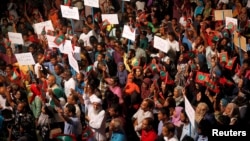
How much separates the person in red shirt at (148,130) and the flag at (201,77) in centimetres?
158

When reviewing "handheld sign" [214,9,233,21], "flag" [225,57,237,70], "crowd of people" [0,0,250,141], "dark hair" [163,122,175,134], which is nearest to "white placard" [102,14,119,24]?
"crowd of people" [0,0,250,141]

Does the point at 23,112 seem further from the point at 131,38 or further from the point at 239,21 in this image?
the point at 239,21

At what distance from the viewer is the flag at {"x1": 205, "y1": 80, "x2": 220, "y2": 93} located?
317 inches

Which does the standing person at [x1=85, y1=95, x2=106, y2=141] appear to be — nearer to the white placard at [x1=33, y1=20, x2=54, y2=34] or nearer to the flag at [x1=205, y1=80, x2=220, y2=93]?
the flag at [x1=205, y1=80, x2=220, y2=93]

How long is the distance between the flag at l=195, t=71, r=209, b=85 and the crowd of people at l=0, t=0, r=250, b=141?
0.06ft

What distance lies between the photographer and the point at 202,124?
6.77 meters

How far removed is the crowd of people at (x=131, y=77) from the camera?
289 inches

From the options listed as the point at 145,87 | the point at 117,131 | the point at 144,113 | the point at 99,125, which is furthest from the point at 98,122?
the point at 145,87

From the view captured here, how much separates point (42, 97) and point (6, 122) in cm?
89

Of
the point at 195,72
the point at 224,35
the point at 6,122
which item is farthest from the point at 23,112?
the point at 224,35

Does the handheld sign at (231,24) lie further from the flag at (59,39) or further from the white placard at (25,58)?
the white placard at (25,58)

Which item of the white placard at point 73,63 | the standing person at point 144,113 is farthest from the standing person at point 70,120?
the white placard at point 73,63

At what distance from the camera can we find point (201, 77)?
326 inches

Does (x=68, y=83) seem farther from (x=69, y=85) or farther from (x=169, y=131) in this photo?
(x=169, y=131)
